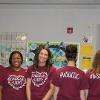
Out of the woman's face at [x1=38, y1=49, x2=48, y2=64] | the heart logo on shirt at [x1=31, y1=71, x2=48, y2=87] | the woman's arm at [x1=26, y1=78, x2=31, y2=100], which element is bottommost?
the woman's arm at [x1=26, y1=78, x2=31, y2=100]

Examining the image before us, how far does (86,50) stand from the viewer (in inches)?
189

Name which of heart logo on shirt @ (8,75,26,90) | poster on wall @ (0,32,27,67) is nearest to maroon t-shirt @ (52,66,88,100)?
heart logo on shirt @ (8,75,26,90)

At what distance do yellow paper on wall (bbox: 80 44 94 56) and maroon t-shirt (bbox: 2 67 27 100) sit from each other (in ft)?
4.90

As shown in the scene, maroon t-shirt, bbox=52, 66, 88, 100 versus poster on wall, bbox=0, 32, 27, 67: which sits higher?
poster on wall, bbox=0, 32, 27, 67

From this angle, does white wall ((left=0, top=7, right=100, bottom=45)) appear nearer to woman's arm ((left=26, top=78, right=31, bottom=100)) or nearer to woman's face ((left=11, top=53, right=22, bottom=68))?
woman's face ((left=11, top=53, right=22, bottom=68))

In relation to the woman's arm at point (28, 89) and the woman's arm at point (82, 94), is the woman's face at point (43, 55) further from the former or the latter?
the woman's arm at point (82, 94)

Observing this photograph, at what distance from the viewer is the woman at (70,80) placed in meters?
3.16

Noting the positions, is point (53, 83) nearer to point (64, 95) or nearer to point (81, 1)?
point (64, 95)

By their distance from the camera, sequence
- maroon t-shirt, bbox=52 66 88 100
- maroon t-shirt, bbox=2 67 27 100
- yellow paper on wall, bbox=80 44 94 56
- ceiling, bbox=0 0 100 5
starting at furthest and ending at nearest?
1. yellow paper on wall, bbox=80 44 94 56
2. ceiling, bbox=0 0 100 5
3. maroon t-shirt, bbox=2 67 27 100
4. maroon t-shirt, bbox=52 66 88 100

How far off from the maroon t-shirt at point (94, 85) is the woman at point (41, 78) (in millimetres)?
494

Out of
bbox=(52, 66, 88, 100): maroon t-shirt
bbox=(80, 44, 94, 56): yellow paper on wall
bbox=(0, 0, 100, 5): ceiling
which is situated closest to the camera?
bbox=(52, 66, 88, 100): maroon t-shirt

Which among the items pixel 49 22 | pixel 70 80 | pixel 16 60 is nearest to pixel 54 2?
pixel 49 22

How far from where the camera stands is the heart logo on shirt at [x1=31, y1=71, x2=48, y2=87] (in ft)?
11.4

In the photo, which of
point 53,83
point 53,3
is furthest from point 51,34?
point 53,83
